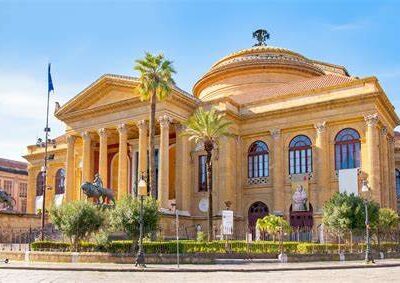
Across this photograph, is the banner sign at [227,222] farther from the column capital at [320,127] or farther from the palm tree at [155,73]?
the column capital at [320,127]

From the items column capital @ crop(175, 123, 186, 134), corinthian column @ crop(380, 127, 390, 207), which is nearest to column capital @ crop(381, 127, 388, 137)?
corinthian column @ crop(380, 127, 390, 207)

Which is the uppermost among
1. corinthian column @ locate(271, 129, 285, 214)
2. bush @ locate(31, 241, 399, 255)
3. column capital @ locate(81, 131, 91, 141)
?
column capital @ locate(81, 131, 91, 141)

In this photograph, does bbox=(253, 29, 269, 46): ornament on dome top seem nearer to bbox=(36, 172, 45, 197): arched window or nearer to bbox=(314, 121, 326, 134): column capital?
bbox=(314, 121, 326, 134): column capital

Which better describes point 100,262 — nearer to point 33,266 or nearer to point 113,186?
point 33,266

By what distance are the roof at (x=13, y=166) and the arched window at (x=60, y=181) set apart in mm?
24474

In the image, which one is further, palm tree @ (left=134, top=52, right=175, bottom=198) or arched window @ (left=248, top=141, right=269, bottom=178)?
arched window @ (left=248, top=141, right=269, bottom=178)

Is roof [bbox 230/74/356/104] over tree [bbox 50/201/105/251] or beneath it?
over

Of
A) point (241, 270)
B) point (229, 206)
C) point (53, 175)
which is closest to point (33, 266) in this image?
point (241, 270)

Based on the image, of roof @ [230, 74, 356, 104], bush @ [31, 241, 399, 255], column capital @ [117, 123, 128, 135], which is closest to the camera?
bush @ [31, 241, 399, 255]

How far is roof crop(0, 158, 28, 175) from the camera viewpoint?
3460 inches

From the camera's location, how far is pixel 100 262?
30.2m

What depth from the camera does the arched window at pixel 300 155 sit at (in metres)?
47.1

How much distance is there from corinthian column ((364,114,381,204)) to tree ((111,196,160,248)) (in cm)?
1872

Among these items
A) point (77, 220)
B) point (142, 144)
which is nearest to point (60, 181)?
point (142, 144)
